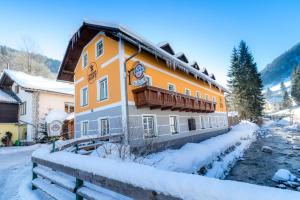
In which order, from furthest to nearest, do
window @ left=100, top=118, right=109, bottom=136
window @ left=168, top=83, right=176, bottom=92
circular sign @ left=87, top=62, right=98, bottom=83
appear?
window @ left=168, top=83, right=176, bottom=92
circular sign @ left=87, top=62, right=98, bottom=83
window @ left=100, top=118, right=109, bottom=136

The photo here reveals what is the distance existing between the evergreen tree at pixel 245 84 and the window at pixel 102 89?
1277 inches

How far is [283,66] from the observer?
18238cm

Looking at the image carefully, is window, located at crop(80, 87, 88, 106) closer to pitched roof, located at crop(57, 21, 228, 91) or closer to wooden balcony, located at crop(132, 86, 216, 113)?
pitched roof, located at crop(57, 21, 228, 91)

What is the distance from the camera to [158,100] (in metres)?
11.6

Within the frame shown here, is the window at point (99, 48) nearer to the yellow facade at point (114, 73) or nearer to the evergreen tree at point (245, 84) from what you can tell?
the yellow facade at point (114, 73)

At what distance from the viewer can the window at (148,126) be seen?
40.5 ft

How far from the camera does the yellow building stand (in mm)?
11281

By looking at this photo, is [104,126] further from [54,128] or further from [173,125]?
[54,128]

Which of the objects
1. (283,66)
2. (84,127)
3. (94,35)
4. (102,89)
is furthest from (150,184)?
(283,66)

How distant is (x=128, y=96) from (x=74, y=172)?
854 centimetres

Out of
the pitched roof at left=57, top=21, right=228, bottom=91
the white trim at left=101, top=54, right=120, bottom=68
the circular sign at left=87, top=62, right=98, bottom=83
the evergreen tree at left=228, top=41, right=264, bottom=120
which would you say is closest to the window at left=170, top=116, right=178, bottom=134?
the pitched roof at left=57, top=21, right=228, bottom=91

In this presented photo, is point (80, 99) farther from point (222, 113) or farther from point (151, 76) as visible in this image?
point (222, 113)

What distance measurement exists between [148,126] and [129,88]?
2.88 metres

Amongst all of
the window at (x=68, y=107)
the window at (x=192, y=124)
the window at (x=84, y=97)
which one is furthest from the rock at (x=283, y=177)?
the window at (x=68, y=107)
